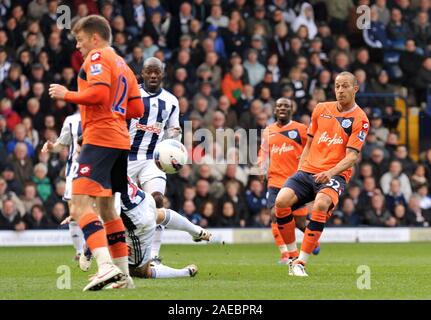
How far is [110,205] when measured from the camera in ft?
31.4

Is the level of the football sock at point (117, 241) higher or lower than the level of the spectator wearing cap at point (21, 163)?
lower

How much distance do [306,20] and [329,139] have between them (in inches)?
470

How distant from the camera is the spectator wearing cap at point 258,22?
76.2 ft

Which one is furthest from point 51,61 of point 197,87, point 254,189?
point 254,189

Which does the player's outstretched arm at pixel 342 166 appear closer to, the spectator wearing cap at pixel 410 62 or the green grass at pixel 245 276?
the green grass at pixel 245 276

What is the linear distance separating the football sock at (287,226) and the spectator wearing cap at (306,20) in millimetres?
11152

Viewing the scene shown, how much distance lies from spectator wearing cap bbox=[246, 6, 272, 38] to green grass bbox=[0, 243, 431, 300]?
237 inches

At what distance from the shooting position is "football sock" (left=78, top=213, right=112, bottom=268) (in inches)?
359

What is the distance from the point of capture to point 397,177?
71.9ft

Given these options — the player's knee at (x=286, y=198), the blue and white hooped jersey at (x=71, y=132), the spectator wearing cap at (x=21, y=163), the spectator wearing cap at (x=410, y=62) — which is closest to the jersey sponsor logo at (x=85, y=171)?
the player's knee at (x=286, y=198)

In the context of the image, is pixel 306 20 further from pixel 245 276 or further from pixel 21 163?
pixel 245 276

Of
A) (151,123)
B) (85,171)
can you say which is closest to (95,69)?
(85,171)

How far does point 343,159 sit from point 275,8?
488 inches

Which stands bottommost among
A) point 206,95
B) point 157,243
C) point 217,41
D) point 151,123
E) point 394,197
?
point 157,243
